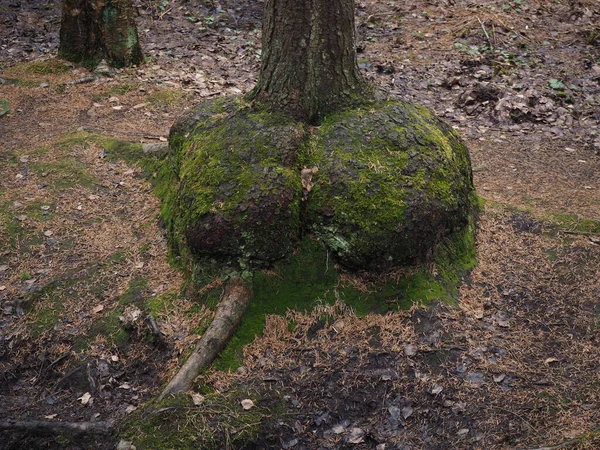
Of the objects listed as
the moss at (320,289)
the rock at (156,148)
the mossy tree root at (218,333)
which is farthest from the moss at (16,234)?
the moss at (320,289)

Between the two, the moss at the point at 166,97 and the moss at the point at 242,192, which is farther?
the moss at the point at 166,97

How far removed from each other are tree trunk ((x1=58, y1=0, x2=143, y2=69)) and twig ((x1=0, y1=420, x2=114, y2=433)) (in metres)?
7.04

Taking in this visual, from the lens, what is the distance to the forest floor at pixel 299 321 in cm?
364

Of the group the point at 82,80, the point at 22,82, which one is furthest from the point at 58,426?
the point at 22,82

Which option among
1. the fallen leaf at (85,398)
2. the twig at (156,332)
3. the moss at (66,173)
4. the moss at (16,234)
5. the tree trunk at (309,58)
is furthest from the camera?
the moss at (66,173)

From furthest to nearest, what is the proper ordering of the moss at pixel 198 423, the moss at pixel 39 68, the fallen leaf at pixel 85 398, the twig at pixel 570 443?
the moss at pixel 39 68, the fallen leaf at pixel 85 398, the moss at pixel 198 423, the twig at pixel 570 443

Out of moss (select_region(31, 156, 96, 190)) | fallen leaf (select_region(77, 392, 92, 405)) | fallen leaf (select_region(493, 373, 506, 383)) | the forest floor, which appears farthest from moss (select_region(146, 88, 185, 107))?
fallen leaf (select_region(493, 373, 506, 383))

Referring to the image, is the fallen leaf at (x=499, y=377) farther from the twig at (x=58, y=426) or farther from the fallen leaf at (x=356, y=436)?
the twig at (x=58, y=426)

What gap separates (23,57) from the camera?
32.7 ft

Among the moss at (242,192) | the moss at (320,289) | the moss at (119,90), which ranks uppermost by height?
the moss at (242,192)

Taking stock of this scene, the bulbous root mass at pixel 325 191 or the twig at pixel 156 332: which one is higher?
the bulbous root mass at pixel 325 191

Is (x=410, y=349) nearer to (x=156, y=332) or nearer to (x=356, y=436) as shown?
(x=356, y=436)

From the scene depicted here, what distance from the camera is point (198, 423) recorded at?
354cm

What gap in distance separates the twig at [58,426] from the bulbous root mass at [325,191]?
1.37 meters
